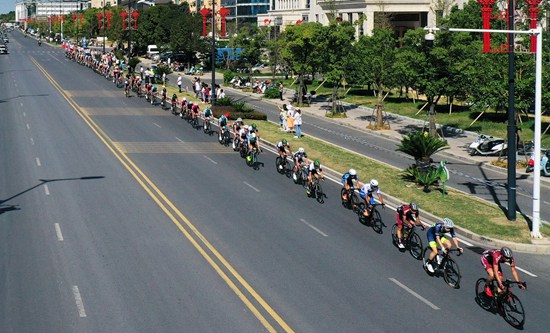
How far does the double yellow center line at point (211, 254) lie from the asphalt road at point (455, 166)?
10165mm

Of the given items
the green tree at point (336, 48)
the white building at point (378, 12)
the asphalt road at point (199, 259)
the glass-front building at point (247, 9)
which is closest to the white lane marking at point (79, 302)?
the asphalt road at point (199, 259)

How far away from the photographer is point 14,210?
83.3 ft

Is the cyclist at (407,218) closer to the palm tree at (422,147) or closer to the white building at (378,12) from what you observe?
the palm tree at (422,147)

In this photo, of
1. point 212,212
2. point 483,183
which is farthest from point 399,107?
point 212,212

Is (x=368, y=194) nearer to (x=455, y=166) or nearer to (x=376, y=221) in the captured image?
(x=376, y=221)

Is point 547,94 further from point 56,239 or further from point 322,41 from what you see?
point 56,239

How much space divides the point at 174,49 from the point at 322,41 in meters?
46.2

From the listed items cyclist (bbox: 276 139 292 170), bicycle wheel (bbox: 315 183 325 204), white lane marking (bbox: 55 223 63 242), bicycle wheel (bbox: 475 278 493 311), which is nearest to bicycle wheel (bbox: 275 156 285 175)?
cyclist (bbox: 276 139 292 170)

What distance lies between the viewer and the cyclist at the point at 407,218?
20.6 meters

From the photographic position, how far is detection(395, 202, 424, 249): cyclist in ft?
67.5

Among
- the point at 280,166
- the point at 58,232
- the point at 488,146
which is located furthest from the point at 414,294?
the point at 488,146

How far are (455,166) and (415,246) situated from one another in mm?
15923

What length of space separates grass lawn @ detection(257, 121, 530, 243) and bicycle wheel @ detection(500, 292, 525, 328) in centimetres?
644

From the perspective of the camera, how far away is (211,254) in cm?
2075
